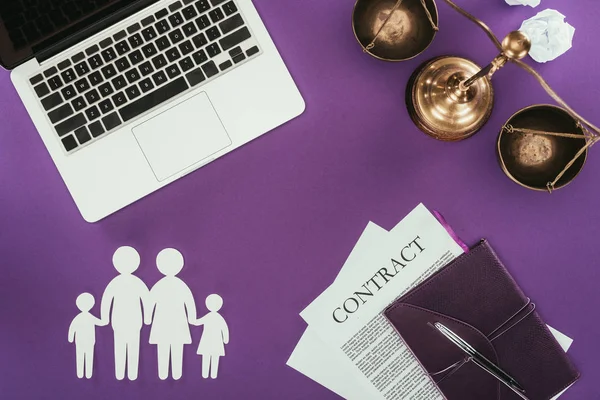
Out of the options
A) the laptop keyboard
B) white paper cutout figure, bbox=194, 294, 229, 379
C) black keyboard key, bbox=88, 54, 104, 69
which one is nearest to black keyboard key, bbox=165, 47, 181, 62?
the laptop keyboard

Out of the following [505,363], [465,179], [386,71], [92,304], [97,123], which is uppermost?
[97,123]

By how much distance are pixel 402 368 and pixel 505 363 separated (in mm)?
156

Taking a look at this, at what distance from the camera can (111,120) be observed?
2.66 ft

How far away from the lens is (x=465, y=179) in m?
0.85

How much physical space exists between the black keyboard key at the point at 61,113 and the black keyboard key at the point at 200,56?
200mm

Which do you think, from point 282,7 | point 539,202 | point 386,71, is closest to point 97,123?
point 282,7

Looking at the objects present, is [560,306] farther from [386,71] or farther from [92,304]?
[92,304]

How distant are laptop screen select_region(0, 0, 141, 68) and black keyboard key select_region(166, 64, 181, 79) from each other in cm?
11

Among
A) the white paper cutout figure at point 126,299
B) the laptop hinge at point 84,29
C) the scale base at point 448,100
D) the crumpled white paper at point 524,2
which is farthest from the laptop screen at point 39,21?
the crumpled white paper at point 524,2

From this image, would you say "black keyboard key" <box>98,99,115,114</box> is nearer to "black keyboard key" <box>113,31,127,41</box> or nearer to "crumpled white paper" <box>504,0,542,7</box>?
"black keyboard key" <box>113,31,127,41</box>

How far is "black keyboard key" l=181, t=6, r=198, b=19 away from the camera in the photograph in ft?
2.65

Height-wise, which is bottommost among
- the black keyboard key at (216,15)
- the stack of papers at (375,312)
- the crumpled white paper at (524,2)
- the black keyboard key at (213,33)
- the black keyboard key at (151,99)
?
the stack of papers at (375,312)

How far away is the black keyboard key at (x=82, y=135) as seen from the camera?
0.81 m

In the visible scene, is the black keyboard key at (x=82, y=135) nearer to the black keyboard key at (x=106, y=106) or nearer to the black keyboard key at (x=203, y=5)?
the black keyboard key at (x=106, y=106)
